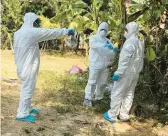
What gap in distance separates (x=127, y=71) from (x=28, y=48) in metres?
1.68

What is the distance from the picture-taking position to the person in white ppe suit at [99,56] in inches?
298

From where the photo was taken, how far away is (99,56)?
25.0 ft

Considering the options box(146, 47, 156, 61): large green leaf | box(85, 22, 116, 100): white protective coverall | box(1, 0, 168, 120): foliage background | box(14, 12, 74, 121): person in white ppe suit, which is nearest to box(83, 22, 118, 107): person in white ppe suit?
box(85, 22, 116, 100): white protective coverall

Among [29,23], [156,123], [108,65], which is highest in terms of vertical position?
[29,23]

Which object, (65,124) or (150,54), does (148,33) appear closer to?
(150,54)

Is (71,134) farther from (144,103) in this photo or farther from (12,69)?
(12,69)

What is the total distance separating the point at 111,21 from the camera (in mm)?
8500

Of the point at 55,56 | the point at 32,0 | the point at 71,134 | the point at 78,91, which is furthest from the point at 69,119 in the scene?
the point at 32,0

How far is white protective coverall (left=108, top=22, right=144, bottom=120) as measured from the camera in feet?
21.2

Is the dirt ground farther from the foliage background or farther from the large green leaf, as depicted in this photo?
the large green leaf

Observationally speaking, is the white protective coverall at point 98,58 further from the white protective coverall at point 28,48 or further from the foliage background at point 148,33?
the white protective coverall at point 28,48

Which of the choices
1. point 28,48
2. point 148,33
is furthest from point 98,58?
point 28,48

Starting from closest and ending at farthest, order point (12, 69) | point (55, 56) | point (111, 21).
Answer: point (111, 21) → point (12, 69) → point (55, 56)

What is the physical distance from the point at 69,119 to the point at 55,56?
9086mm
